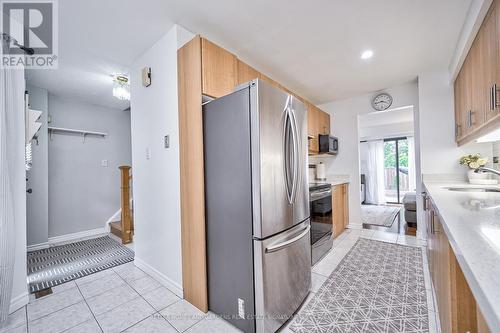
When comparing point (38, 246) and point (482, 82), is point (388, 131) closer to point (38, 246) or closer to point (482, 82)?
point (482, 82)

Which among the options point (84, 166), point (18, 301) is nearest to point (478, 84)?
point (18, 301)

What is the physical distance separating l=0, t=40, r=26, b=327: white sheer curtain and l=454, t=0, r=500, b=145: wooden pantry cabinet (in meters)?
3.68

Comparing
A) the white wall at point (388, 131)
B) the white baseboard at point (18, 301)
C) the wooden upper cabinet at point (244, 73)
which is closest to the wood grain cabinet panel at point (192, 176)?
the wooden upper cabinet at point (244, 73)

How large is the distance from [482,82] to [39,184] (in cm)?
554

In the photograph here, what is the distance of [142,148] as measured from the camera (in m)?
2.32

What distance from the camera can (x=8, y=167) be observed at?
1.64 meters

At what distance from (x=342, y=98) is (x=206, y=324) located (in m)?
4.09

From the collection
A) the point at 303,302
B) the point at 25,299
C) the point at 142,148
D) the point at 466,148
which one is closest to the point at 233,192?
the point at 303,302

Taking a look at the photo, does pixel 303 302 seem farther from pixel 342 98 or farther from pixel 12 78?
pixel 342 98

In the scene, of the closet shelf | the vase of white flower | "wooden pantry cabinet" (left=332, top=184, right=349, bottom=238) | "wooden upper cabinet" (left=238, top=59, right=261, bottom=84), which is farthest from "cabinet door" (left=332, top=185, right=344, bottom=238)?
the closet shelf

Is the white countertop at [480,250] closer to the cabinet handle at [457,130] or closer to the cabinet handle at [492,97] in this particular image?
the cabinet handle at [492,97]

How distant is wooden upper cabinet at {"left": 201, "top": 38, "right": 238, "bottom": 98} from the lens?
5.43 feet

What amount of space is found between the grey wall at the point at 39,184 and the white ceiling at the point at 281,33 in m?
0.31

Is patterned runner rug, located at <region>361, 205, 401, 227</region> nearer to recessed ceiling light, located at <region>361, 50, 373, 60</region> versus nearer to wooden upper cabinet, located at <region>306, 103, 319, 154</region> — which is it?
wooden upper cabinet, located at <region>306, 103, 319, 154</region>
